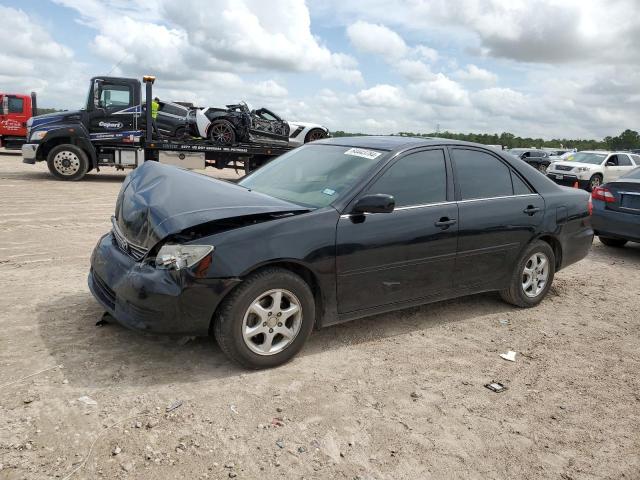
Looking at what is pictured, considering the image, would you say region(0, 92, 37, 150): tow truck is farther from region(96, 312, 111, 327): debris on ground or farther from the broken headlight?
the broken headlight

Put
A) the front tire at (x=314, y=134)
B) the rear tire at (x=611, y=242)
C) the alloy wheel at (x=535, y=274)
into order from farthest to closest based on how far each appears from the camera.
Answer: the front tire at (x=314, y=134) → the rear tire at (x=611, y=242) → the alloy wheel at (x=535, y=274)

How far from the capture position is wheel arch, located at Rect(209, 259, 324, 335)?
339 cm

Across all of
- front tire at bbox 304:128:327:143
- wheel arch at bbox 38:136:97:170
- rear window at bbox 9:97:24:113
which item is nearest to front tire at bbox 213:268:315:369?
wheel arch at bbox 38:136:97:170

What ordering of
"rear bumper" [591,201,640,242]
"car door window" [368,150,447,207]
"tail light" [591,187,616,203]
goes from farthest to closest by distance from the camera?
1. "tail light" [591,187,616,203]
2. "rear bumper" [591,201,640,242]
3. "car door window" [368,150,447,207]

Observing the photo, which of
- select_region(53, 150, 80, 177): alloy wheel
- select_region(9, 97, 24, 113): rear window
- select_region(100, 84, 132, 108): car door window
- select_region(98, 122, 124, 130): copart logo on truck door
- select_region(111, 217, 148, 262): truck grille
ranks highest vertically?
select_region(9, 97, 24, 113): rear window

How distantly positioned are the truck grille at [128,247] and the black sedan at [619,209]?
22.3 ft

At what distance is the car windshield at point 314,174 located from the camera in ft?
13.2

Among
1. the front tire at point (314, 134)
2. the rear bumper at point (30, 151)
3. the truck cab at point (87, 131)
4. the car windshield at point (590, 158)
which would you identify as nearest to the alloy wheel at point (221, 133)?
the truck cab at point (87, 131)

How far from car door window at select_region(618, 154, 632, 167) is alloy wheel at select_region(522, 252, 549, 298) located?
62.6 ft

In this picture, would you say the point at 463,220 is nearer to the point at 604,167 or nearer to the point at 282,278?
the point at 282,278

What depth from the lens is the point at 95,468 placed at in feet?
8.16

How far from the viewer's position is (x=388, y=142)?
4.49 metres

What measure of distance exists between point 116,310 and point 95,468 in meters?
1.21

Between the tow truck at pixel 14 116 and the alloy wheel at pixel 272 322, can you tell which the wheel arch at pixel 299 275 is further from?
the tow truck at pixel 14 116
